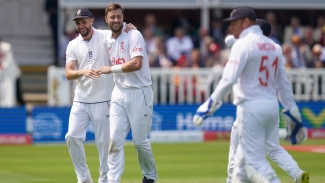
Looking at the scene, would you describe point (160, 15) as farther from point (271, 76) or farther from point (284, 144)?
point (271, 76)

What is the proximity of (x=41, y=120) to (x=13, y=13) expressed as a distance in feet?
20.5

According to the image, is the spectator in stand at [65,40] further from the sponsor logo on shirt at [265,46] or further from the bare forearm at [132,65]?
the sponsor logo on shirt at [265,46]

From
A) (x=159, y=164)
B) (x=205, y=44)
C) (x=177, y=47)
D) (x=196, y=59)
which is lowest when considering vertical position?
(x=159, y=164)

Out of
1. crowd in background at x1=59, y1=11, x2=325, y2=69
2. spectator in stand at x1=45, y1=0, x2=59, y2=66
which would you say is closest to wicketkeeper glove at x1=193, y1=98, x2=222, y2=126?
crowd in background at x1=59, y1=11, x2=325, y2=69

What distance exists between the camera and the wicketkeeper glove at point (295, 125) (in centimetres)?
791

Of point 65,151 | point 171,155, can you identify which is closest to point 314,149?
point 171,155

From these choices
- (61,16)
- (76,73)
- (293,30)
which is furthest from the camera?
(293,30)

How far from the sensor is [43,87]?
22844mm

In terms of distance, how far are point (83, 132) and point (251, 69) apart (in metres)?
Result: 3.10

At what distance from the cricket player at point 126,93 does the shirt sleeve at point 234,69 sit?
1.98 m

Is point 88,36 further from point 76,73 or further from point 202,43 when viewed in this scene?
point 202,43

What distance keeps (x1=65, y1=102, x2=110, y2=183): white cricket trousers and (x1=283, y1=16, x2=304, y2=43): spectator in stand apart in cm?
1385

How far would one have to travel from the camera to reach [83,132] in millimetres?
10016

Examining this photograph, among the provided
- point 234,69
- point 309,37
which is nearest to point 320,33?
point 309,37
